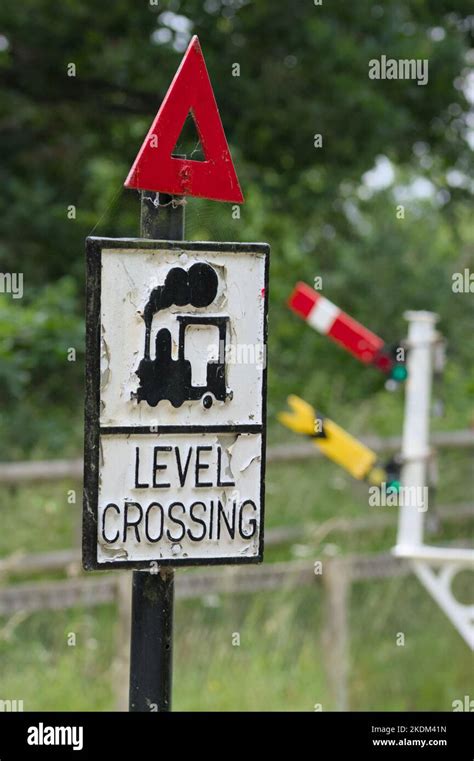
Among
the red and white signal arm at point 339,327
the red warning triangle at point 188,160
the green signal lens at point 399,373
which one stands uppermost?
the red and white signal arm at point 339,327

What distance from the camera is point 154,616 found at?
222 centimetres

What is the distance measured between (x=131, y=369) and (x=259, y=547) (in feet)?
1.26

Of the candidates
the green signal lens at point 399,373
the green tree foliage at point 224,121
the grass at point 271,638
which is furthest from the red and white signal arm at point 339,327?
the green tree foliage at point 224,121

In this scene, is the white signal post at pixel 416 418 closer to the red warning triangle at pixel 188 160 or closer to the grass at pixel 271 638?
the grass at pixel 271 638

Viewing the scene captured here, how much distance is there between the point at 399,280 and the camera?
9.64 meters

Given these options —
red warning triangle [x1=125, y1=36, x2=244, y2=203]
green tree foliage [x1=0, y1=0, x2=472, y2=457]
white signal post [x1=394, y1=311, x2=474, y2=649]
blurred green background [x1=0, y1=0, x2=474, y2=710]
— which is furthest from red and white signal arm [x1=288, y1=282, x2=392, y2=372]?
red warning triangle [x1=125, y1=36, x2=244, y2=203]

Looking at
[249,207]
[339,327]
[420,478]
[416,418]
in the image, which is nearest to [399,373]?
[416,418]

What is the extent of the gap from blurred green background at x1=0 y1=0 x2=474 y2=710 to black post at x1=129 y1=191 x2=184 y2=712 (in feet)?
8.15

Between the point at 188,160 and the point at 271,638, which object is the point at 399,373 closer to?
the point at 271,638

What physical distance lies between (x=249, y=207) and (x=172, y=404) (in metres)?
6.57

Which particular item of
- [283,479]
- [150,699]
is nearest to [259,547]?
[150,699]

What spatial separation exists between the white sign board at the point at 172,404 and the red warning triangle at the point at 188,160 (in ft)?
0.38

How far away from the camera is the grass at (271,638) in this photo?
5.00 m
